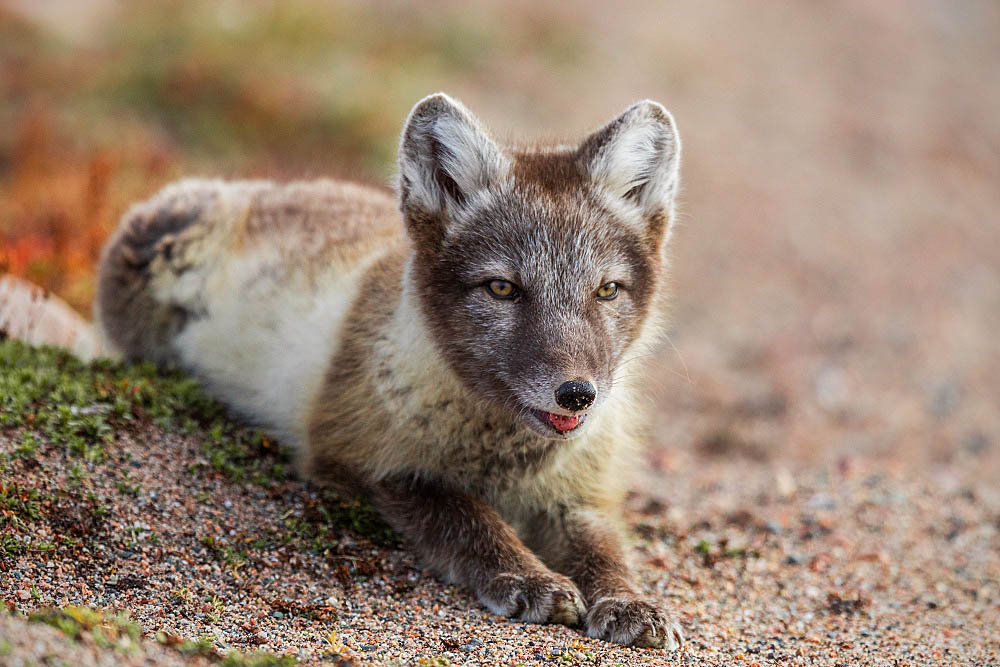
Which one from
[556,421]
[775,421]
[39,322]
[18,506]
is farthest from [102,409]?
[775,421]

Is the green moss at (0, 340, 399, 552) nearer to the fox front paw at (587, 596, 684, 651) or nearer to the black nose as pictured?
the fox front paw at (587, 596, 684, 651)

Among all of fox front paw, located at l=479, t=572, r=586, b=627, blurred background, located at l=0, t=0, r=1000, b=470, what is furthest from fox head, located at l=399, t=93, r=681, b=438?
blurred background, located at l=0, t=0, r=1000, b=470

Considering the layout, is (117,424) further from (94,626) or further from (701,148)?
(701,148)

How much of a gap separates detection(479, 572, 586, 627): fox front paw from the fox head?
57 cm

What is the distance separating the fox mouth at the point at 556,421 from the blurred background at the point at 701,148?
6.58 ft

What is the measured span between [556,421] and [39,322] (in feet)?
10.6

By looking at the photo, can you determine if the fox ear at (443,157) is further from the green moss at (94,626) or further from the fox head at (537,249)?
the green moss at (94,626)

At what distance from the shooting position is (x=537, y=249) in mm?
3605

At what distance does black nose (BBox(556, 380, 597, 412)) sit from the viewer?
329 centimetres

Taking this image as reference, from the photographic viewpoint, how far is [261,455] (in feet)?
14.5

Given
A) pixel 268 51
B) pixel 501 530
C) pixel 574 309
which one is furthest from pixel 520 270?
pixel 268 51

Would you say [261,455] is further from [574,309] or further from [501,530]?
[574,309]

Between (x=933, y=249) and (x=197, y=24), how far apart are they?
8407mm

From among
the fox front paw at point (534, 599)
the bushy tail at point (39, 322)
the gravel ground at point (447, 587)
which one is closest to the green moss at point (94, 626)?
the gravel ground at point (447, 587)
